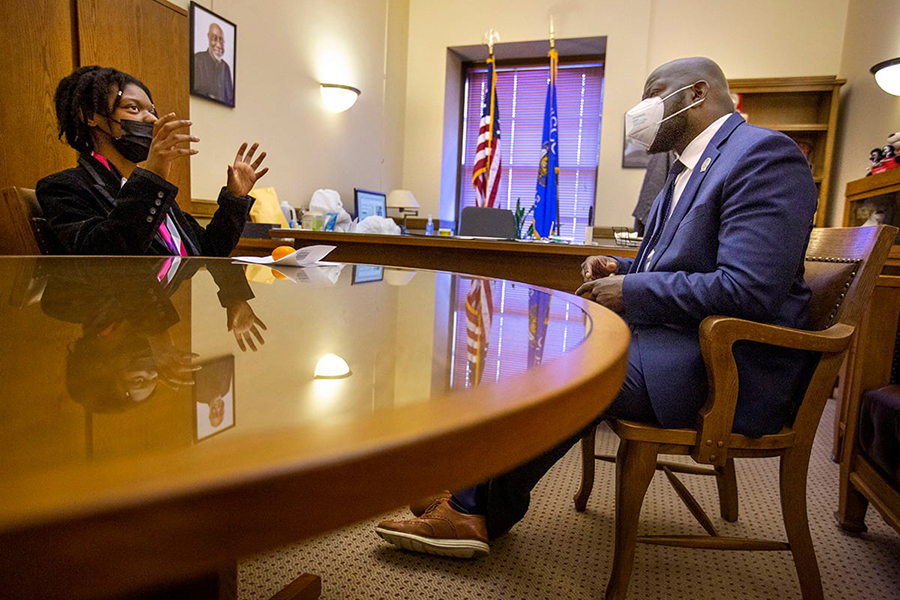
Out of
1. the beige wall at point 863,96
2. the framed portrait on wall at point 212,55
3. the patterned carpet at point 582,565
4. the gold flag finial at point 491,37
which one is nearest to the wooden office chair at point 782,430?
the patterned carpet at point 582,565

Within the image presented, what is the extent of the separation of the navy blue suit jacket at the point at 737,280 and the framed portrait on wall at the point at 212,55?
2956 millimetres

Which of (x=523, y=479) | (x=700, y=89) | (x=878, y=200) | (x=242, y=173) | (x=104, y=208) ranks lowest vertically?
(x=523, y=479)

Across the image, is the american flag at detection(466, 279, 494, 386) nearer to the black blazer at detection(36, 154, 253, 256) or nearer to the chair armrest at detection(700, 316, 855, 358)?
the chair armrest at detection(700, 316, 855, 358)

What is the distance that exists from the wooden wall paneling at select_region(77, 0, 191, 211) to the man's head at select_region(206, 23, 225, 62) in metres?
0.25

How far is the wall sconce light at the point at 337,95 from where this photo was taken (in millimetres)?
4418

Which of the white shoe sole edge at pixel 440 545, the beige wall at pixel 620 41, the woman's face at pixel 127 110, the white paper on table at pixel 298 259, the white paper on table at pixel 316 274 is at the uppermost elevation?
the beige wall at pixel 620 41

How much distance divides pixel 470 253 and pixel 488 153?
9.28 ft

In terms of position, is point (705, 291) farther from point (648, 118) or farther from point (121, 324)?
point (121, 324)

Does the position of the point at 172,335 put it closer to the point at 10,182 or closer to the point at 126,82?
the point at 126,82

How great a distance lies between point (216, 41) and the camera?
3291mm

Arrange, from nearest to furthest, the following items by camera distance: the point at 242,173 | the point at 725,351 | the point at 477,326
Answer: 1. the point at 477,326
2. the point at 725,351
3. the point at 242,173

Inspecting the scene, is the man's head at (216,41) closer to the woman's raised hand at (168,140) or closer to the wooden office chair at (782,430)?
the woman's raised hand at (168,140)

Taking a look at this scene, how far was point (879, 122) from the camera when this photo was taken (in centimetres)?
355

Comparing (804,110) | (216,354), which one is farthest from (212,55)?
(804,110)
